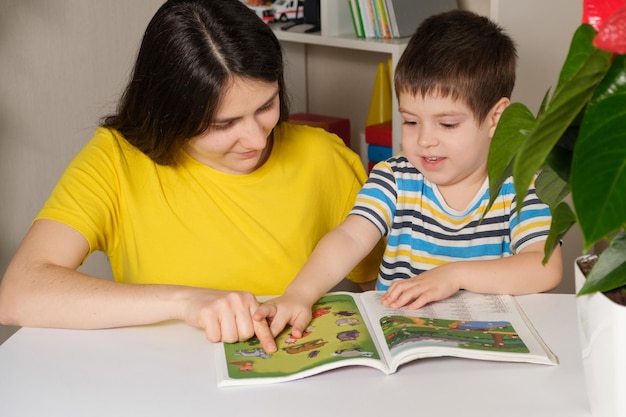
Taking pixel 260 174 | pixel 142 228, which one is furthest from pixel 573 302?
pixel 142 228

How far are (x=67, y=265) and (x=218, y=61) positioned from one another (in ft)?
1.32

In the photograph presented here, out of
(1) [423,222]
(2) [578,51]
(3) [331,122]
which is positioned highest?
(2) [578,51]

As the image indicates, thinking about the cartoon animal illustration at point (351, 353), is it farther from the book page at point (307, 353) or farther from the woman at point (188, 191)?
the woman at point (188, 191)

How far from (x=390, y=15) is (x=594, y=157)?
174cm

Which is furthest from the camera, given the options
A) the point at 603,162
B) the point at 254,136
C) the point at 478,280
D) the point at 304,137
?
the point at 304,137

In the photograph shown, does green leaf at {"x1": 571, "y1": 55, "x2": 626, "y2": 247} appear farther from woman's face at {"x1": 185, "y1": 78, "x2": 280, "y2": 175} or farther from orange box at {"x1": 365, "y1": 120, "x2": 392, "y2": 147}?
orange box at {"x1": 365, "y1": 120, "x2": 392, "y2": 147}

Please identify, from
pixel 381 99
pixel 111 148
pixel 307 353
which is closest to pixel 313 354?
pixel 307 353

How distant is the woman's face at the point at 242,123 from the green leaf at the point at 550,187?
58cm

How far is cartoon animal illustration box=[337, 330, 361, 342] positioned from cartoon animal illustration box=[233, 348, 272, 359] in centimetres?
10

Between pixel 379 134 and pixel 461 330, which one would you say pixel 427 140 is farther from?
pixel 379 134

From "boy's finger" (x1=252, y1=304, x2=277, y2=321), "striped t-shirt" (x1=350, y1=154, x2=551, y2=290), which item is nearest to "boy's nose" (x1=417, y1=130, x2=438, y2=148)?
"striped t-shirt" (x1=350, y1=154, x2=551, y2=290)

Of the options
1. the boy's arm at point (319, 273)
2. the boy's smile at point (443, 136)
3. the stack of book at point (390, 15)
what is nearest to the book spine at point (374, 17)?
the stack of book at point (390, 15)

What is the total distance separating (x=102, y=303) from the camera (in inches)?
53.5

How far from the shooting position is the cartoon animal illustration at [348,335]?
127 cm
